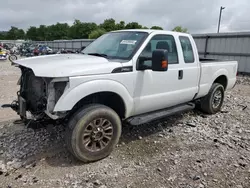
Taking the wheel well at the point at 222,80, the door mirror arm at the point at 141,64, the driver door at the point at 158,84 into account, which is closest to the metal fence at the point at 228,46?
the wheel well at the point at 222,80

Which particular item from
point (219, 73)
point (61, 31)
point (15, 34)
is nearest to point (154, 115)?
point (219, 73)

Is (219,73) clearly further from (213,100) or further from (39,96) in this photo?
(39,96)

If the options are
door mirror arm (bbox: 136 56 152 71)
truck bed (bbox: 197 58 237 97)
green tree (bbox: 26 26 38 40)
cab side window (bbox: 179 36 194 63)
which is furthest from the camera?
green tree (bbox: 26 26 38 40)

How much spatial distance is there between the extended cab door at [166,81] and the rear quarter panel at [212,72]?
1.03 ft

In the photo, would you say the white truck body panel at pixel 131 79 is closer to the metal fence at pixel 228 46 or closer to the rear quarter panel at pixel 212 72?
the rear quarter panel at pixel 212 72

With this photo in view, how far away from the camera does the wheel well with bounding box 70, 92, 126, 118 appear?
339 cm

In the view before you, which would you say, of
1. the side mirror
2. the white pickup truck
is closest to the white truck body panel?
the white pickup truck

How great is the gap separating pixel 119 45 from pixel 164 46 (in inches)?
33.6

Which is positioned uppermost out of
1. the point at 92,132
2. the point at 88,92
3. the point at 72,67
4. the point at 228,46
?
the point at 228,46

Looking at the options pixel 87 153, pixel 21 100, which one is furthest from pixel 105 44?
pixel 87 153

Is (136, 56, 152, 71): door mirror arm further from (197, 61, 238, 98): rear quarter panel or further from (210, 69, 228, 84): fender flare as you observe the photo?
(210, 69, 228, 84): fender flare

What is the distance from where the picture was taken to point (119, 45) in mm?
3871

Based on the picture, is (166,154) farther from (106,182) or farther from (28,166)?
(28,166)

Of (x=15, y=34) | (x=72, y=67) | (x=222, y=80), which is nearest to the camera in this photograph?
(x=72, y=67)
